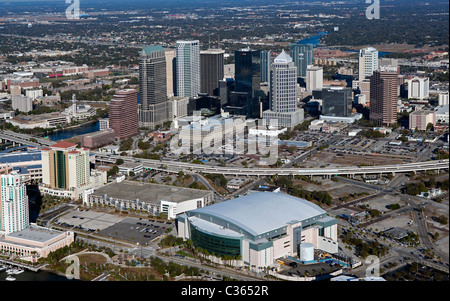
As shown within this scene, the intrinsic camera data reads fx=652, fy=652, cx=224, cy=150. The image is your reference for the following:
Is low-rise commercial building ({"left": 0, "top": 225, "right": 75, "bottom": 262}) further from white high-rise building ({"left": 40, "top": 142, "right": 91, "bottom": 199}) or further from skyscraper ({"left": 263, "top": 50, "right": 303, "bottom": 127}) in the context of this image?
skyscraper ({"left": 263, "top": 50, "right": 303, "bottom": 127})

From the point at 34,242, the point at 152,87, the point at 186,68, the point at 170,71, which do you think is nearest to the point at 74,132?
the point at 152,87

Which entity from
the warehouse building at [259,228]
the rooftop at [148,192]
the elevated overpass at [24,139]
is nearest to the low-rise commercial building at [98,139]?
the elevated overpass at [24,139]

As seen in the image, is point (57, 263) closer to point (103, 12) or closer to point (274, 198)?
point (274, 198)

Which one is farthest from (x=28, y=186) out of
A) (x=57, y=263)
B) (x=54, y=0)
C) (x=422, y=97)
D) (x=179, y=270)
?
(x=54, y=0)

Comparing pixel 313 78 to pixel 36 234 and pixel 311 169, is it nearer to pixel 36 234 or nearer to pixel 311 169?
pixel 311 169

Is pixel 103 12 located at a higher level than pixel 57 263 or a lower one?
higher
